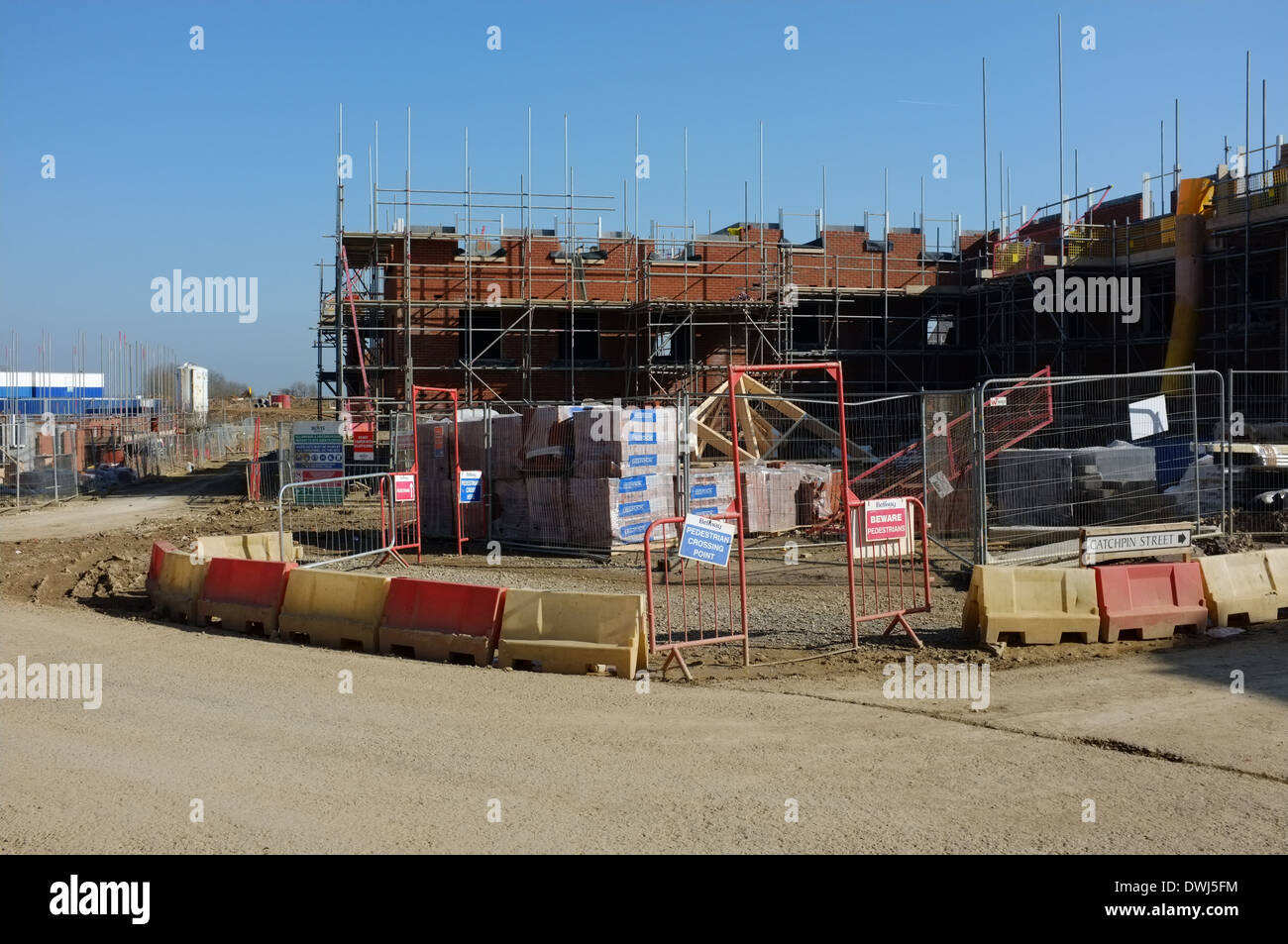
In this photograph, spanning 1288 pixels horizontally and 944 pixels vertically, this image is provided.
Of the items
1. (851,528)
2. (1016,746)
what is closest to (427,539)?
(851,528)

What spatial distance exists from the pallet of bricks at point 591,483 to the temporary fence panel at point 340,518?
1.34 metres

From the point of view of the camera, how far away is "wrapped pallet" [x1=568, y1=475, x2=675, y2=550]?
1775 cm

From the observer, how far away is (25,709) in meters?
8.88

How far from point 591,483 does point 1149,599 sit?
906 centimetres

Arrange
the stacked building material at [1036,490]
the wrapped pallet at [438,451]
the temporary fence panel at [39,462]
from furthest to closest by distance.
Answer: the temporary fence panel at [39,462]
the wrapped pallet at [438,451]
the stacked building material at [1036,490]

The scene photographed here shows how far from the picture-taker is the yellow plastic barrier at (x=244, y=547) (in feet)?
51.0

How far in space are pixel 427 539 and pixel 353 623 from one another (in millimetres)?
9123

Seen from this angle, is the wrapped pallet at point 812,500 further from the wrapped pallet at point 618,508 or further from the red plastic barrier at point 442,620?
the red plastic barrier at point 442,620

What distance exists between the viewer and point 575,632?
10.2 metres

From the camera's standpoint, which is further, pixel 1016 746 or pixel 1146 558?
pixel 1146 558

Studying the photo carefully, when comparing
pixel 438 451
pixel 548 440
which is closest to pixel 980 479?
pixel 548 440
